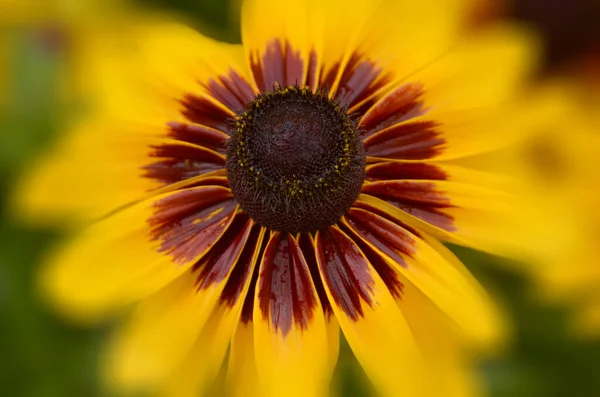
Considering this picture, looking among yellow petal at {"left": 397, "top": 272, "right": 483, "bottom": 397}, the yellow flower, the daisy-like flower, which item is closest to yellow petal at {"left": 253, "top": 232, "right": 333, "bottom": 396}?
the daisy-like flower

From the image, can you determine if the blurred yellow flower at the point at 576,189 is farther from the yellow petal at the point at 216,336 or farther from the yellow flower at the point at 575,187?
the yellow petal at the point at 216,336

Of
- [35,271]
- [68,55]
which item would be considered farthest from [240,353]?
[68,55]

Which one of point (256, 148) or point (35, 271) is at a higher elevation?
point (256, 148)

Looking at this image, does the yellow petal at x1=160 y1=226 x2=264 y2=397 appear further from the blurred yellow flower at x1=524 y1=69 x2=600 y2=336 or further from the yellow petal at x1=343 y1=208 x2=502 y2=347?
the blurred yellow flower at x1=524 y1=69 x2=600 y2=336

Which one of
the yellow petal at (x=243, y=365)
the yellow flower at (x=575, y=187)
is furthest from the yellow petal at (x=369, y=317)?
the yellow flower at (x=575, y=187)

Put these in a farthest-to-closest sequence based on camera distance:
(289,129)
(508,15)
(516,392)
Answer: (508,15), (516,392), (289,129)

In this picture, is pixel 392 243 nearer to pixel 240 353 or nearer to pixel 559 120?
pixel 240 353

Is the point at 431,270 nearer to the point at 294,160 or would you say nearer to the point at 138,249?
the point at 294,160

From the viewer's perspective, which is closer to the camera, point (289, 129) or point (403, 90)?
point (289, 129)
